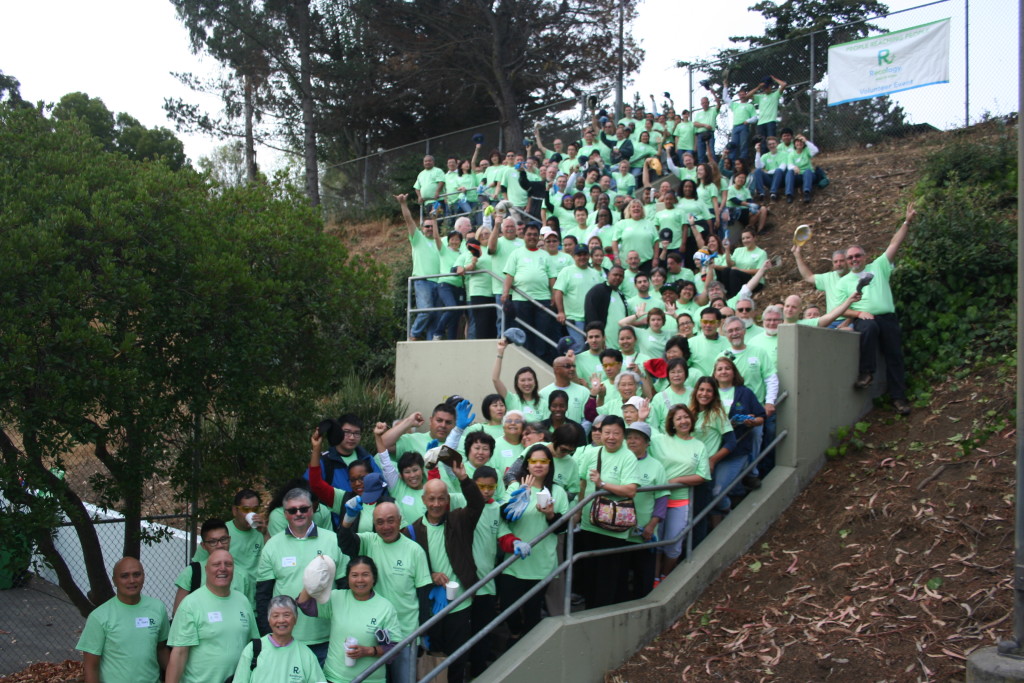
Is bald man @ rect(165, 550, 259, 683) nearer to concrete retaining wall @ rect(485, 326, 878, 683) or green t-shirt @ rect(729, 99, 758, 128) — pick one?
concrete retaining wall @ rect(485, 326, 878, 683)

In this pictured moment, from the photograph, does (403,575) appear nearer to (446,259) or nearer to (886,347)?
(886,347)

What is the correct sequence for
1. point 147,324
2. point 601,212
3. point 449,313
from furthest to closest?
point 601,212 < point 449,313 < point 147,324

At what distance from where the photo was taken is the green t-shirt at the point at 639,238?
483 inches

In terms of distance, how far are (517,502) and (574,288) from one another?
15.3 feet

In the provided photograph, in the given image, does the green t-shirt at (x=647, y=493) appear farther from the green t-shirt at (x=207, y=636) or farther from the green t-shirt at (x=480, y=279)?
the green t-shirt at (x=480, y=279)

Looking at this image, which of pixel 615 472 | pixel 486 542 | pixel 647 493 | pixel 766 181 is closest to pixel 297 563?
pixel 486 542

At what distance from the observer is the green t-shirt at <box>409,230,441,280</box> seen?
482 inches

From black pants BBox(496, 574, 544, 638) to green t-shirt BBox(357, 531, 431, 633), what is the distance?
93cm

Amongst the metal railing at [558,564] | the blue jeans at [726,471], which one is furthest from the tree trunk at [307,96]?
the metal railing at [558,564]

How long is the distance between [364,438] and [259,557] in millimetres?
5083

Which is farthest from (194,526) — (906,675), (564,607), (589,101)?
(589,101)

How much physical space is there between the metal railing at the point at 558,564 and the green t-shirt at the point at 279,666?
290 mm

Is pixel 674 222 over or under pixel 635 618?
over

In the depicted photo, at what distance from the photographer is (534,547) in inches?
266
